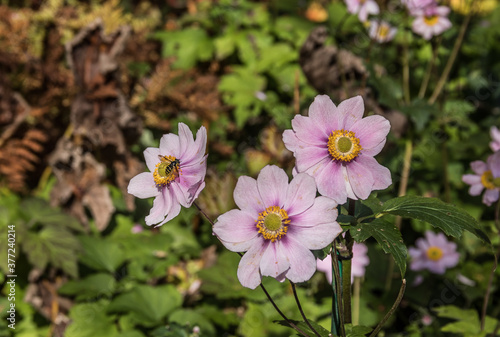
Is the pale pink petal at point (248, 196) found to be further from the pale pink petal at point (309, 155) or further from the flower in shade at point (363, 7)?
the flower in shade at point (363, 7)

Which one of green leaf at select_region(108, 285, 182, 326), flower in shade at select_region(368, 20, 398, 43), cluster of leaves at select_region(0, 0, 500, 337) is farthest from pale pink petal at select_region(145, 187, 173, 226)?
flower in shade at select_region(368, 20, 398, 43)

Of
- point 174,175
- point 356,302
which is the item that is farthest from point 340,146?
point 356,302

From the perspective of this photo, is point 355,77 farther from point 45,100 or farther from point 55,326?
point 55,326

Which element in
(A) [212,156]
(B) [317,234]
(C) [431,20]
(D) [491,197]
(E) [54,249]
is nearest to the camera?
(B) [317,234]

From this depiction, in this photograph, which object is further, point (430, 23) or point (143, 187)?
point (430, 23)

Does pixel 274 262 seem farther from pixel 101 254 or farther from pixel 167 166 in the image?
pixel 101 254

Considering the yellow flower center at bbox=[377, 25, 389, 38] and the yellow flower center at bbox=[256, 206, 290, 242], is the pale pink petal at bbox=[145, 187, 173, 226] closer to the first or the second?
the yellow flower center at bbox=[256, 206, 290, 242]

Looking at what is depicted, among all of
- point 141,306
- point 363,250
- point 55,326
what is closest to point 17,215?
point 55,326

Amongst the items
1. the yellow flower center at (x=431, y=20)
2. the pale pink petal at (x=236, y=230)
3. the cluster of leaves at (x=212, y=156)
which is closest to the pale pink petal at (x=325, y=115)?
the pale pink petal at (x=236, y=230)
